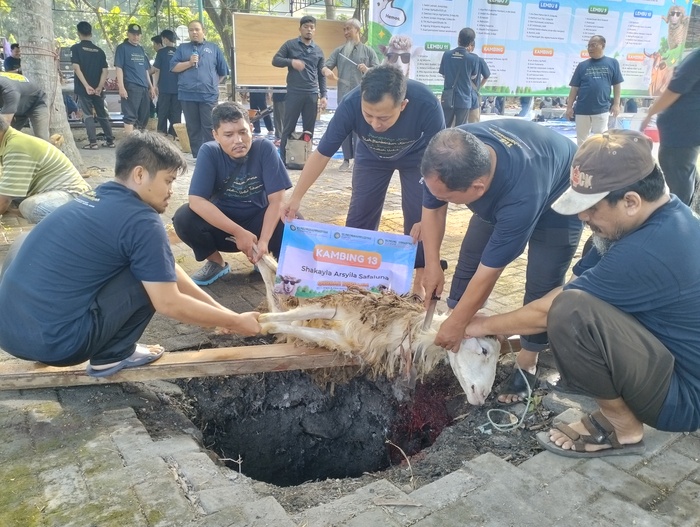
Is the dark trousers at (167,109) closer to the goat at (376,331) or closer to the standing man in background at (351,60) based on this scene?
the standing man in background at (351,60)

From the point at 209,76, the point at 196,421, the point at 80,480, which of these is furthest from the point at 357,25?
the point at 80,480

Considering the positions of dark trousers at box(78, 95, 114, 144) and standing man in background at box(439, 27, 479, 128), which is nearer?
standing man in background at box(439, 27, 479, 128)

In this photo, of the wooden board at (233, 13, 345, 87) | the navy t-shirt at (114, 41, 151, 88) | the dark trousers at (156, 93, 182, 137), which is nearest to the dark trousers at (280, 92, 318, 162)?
the wooden board at (233, 13, 345, 87)

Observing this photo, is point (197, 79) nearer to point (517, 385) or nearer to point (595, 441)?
point (517, 385)

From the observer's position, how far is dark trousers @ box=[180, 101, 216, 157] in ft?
29.4

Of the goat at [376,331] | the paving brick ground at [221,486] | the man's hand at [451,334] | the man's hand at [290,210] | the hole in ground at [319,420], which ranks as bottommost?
the hole in ground at [319,420]

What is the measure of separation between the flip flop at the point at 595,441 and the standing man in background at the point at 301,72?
739cm

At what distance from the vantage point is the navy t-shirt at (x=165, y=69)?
411 inches

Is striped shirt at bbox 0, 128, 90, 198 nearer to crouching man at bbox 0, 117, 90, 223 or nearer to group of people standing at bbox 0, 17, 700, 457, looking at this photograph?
crouching man at bbox 0, 117, 90, 223

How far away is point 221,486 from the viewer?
2258mm

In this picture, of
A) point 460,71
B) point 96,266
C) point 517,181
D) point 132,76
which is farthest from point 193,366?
point 132,76

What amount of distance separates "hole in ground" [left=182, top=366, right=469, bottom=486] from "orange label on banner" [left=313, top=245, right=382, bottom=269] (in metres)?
0.67

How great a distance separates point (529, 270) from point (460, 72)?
21.4 ft

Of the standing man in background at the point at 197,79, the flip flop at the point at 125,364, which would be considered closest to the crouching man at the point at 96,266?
the flip flop at the point at 125,364
